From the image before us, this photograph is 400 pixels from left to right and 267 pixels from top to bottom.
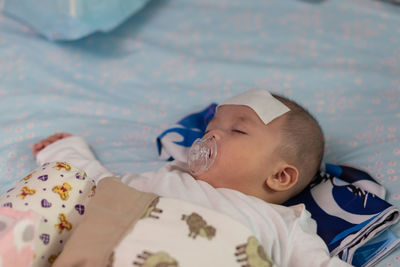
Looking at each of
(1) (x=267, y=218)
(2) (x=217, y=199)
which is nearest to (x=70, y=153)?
(2) (x=217, y=199)

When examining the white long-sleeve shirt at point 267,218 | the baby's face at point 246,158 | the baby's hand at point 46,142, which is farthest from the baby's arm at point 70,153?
the baby's face at point 246,158

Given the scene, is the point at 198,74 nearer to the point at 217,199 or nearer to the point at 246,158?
the point at 246,158

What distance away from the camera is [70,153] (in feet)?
5.05

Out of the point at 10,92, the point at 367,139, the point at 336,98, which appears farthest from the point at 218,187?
the point at 10,92

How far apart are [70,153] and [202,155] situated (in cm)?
45

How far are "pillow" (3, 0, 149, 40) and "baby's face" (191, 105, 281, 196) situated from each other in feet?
2.88

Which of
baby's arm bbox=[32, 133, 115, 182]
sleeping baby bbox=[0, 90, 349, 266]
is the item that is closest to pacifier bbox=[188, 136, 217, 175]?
sleeping baby bbox=[0, 90, 349, 266]

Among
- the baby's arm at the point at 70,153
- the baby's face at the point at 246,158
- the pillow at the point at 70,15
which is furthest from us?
the pillow at the point at 70,15

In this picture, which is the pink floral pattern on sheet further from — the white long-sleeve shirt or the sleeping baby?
the white long-sleeve shirt

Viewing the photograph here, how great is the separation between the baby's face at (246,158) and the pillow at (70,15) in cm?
88

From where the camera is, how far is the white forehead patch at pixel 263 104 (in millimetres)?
1358

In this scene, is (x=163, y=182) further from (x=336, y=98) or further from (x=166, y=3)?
(x=166, y=3)

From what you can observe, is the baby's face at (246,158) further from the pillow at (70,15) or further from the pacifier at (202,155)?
the pillow at (70,15)

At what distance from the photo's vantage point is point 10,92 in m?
1.82
